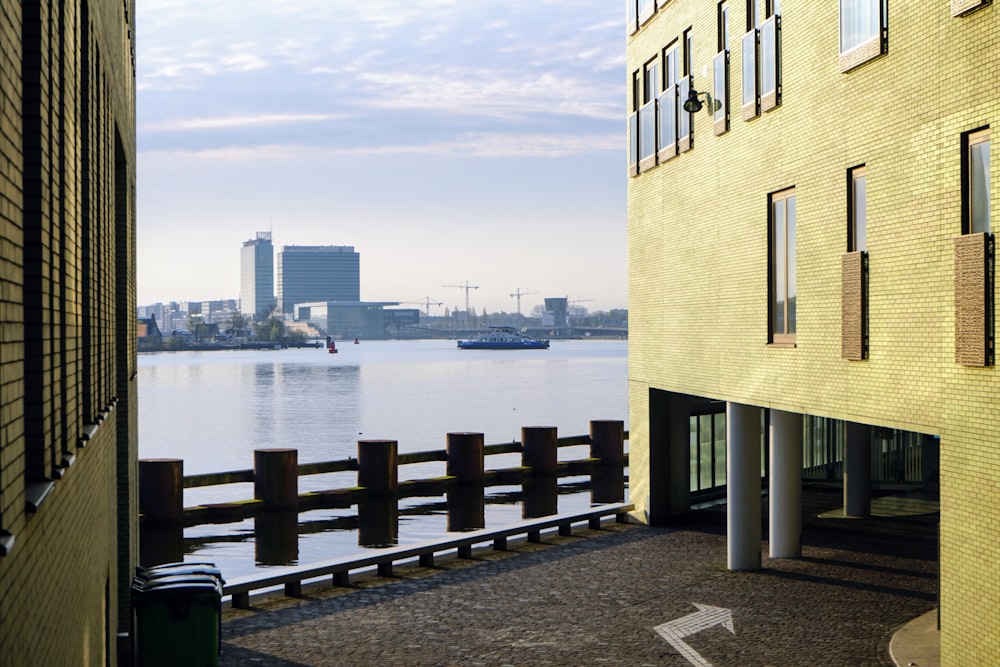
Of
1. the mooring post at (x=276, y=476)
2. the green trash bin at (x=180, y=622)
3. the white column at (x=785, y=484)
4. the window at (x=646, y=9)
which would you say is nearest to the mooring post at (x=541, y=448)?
the mooring post at (x=276, y=476)

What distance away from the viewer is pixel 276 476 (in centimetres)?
3294

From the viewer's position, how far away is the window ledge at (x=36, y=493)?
5.06 m

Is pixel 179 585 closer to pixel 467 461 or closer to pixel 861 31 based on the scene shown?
pixel 861 31

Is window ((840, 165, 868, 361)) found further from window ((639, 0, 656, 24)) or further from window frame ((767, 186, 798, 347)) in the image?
window ((639, 0, 656, 24))

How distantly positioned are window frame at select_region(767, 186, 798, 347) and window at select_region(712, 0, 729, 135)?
2.41m

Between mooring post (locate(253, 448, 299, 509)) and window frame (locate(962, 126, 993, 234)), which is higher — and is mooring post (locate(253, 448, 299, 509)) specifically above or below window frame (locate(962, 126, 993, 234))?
below

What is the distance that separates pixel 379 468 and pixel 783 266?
20.6 meters

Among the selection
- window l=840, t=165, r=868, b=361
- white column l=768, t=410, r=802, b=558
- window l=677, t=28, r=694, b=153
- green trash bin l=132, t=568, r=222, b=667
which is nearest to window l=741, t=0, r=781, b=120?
window l=677, t=28, r=694, b=153

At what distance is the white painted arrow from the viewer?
1435cm

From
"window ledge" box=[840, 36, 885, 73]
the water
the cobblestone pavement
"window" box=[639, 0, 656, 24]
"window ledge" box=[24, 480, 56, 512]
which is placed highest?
"window" box=[639, 0, 656, 24]

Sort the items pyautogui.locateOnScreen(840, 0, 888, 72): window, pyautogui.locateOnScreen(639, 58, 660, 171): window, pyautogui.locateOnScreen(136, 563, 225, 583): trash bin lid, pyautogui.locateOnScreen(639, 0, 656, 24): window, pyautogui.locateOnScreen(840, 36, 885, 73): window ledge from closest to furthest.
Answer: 1. pyautogui.locateOnScreen(840, 0, 888, 72): window
2. pyautogui.locateOnScreen(840, 36, 885, 73): window ledge
3. pyautogui.locateOnScreen(136, 563, 225, 583): trash bin lid
4. pyautogui.locateOnScreen(639, 58, 660, 171): window
5. pyautogui.locateOnScreen(639, 0, 656, 24): window

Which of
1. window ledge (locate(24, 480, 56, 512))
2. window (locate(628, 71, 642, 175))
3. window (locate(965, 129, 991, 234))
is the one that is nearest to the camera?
window ledge (locate(24, 480, 56, 512))

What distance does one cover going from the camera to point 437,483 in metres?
37.5

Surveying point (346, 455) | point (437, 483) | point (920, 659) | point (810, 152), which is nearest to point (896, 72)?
point (810, 152)
